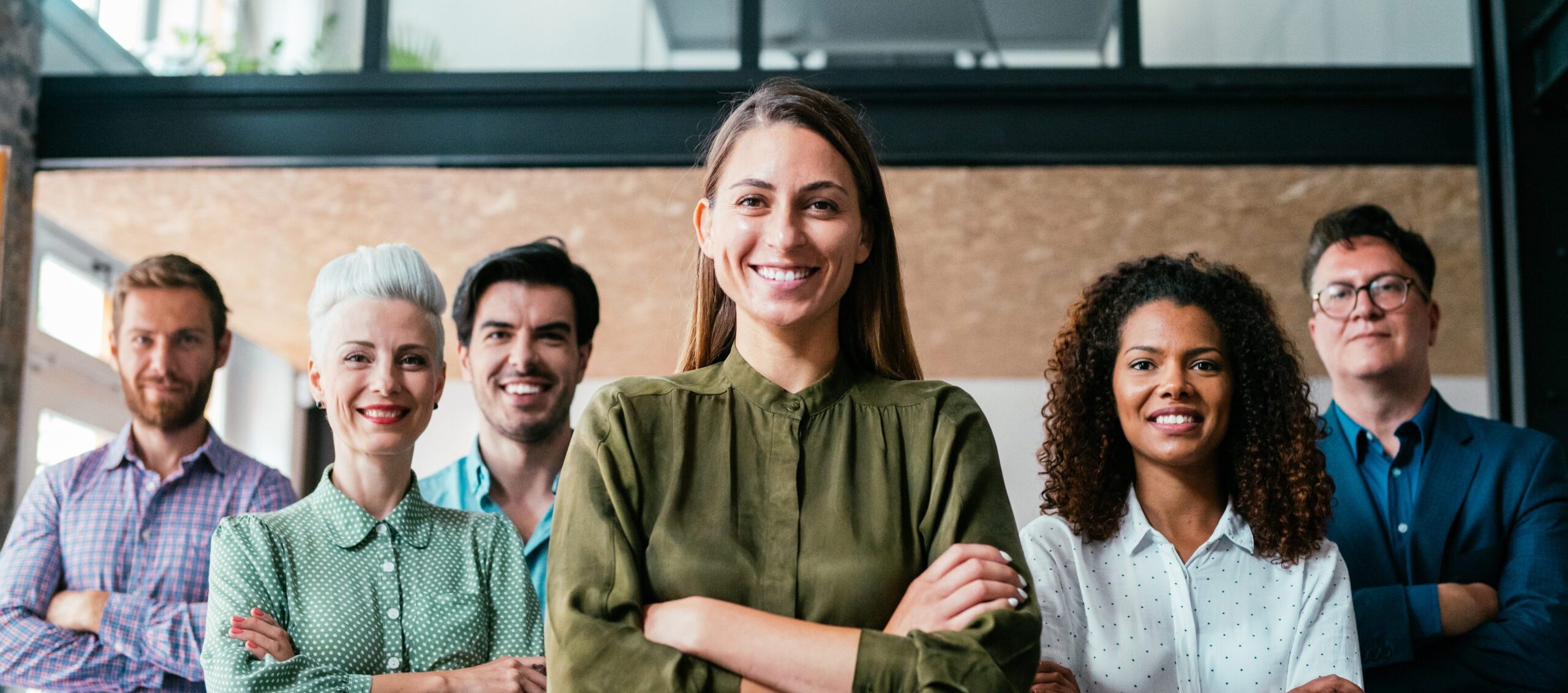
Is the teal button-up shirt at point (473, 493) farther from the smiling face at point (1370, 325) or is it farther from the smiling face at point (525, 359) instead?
the smiling face at point (1370, 325)

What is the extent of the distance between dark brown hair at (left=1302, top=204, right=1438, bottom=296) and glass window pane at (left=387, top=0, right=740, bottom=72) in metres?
1.87

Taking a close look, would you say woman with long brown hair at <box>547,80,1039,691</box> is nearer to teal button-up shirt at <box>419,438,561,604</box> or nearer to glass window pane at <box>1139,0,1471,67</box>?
teal button-up shirt at <box>419,438,561,604</box>

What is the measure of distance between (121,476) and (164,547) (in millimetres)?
206

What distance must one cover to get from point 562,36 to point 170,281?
1.64 m

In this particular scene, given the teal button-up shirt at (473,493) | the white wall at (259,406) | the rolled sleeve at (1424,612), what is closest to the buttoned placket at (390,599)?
the teal button-up shirt at (473,493)

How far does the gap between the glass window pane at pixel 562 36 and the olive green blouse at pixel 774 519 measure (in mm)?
2717

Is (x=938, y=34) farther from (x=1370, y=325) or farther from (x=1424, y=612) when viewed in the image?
(x=1424, y=612)

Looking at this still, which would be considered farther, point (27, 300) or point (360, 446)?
point (27, 300)

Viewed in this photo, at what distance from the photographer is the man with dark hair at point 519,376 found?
10.1 feet

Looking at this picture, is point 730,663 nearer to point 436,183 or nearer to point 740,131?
point 740,131

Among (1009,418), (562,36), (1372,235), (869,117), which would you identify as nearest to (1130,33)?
(869,117)

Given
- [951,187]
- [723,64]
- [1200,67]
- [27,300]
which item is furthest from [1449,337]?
[27,300]

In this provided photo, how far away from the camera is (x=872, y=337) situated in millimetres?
1906

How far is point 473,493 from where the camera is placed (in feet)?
10.2
